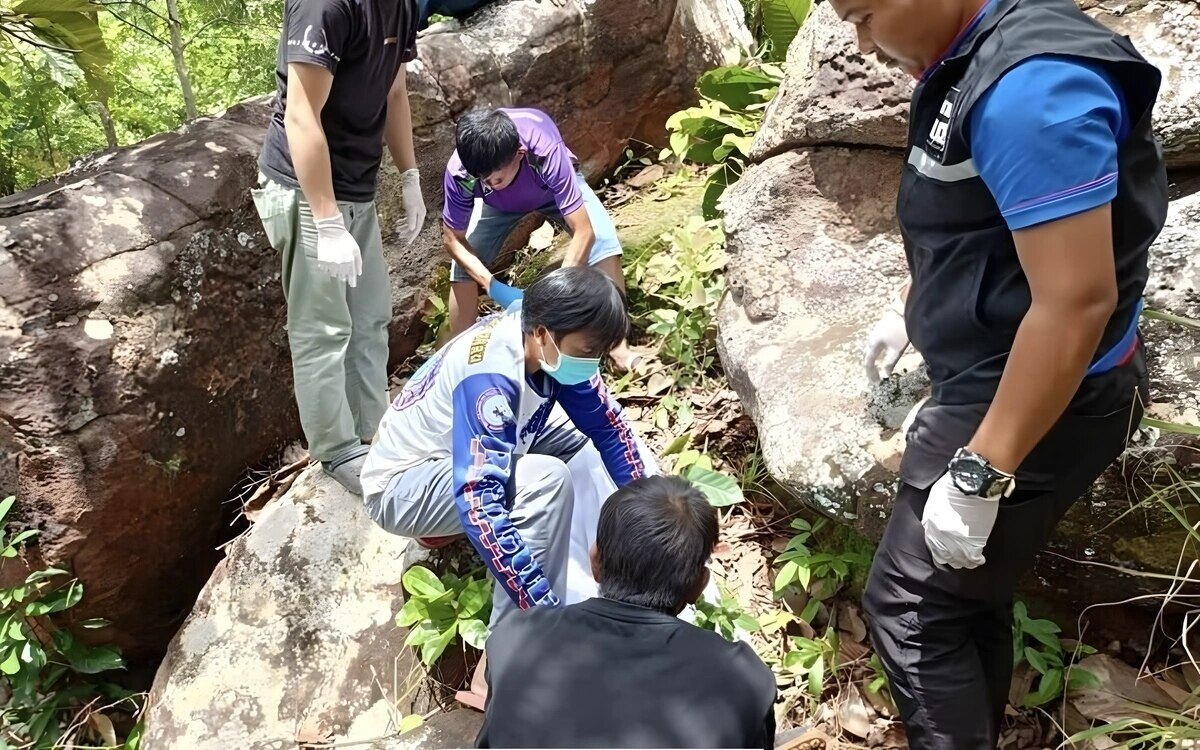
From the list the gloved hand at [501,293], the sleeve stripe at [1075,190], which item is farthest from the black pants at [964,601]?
the gloved hand at [501,293]

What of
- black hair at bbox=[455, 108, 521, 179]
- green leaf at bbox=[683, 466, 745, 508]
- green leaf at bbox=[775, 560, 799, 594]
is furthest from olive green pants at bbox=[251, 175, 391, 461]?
green leaf at bbox=[775, 560, 799, 594]

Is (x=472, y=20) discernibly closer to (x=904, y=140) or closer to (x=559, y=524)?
(x=904, y=140)

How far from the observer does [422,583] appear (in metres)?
2.76

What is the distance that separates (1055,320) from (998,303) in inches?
7.4

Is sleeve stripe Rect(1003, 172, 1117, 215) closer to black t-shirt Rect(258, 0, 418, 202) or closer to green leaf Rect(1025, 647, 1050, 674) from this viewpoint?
green leaf Rect(1025, 647, 1050, 674)

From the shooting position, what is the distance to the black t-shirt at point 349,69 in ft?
8.54

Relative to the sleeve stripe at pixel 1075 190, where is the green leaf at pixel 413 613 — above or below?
below

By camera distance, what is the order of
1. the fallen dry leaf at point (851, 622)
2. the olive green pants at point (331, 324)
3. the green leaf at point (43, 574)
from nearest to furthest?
the fallen dry leaf at point (851, 622), the olive green pants at point (331, 324), the green leaf at point (43, 574)

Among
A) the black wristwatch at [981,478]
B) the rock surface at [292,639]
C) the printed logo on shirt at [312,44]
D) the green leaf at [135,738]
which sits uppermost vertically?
the printed logo on shirt at [312,44]

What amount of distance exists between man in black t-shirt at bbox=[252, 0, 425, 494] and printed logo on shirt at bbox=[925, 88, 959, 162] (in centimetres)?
Result: 181

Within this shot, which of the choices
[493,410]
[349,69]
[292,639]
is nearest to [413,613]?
[292,639]

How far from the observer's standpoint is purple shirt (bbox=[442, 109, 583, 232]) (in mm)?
3525

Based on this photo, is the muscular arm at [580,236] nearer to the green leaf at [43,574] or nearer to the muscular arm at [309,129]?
the muscular arm at [309,129]

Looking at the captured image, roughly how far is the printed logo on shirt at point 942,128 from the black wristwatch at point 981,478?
52cm
